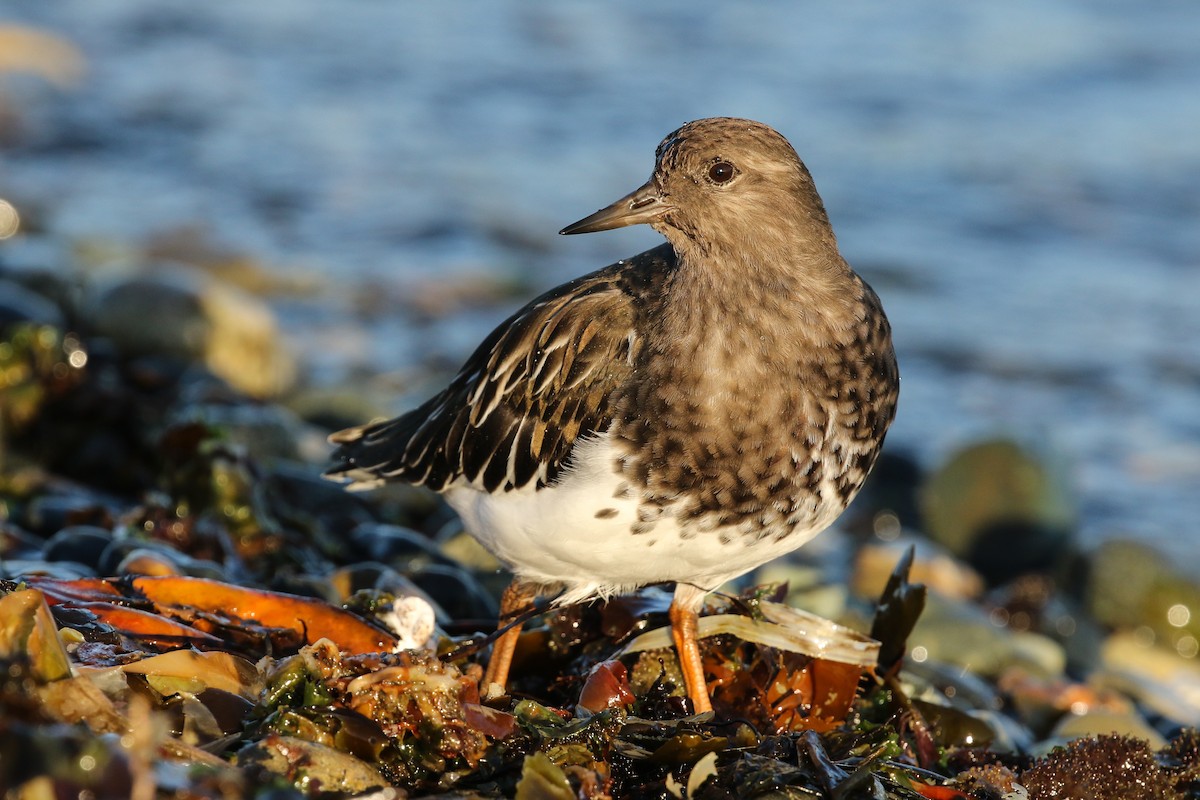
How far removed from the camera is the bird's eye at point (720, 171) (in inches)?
114

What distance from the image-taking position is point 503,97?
11.2 meters

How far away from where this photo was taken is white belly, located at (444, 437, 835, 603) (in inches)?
111

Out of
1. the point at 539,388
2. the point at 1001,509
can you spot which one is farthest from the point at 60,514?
the point at 1001,509

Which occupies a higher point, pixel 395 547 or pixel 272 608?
pixel 272 608

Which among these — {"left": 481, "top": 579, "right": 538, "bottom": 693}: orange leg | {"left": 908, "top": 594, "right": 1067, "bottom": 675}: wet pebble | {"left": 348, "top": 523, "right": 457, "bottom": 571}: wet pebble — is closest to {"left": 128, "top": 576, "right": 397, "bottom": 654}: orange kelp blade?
{"left": 481, "top": 579, "right": 538, "bottom": 693}: orange leg

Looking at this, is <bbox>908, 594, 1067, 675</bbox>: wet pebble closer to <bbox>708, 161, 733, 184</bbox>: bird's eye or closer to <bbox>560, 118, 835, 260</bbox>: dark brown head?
<bbox>560, 118, 835, 260</bbox>: dark brown head

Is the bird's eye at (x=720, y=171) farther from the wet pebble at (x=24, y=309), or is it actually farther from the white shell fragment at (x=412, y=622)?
the wet pebble at (x=24, y=309)

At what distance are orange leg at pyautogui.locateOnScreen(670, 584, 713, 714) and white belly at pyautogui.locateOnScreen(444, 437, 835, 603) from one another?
0.07m

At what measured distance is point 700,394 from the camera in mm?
2814

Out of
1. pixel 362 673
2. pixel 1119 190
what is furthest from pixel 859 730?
pixel 1119 190

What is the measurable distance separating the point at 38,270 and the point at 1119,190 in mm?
7349

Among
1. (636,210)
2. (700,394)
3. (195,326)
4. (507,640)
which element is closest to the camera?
(700,394)

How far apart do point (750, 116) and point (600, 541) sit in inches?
313

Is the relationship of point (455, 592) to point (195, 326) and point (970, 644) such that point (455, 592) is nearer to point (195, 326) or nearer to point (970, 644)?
point (970, 644)
